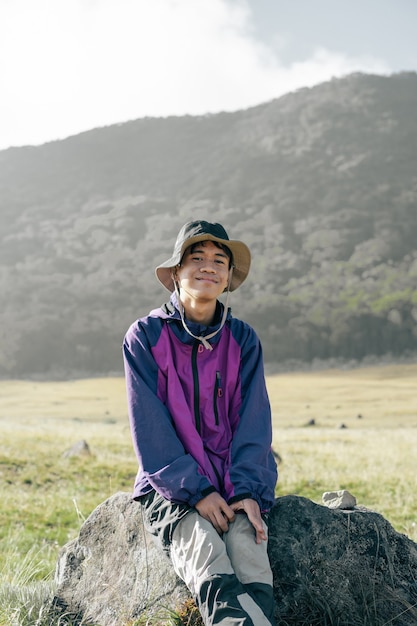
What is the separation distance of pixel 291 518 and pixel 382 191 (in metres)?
107

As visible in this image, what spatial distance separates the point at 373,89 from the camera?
139875 millimetres

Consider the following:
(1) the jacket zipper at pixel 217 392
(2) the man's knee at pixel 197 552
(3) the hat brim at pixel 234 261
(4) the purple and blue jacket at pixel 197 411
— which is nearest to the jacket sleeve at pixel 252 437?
(4) the purple and blue jacket at pixel 197 411

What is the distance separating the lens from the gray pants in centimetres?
317

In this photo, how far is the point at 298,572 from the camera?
3.86 meters

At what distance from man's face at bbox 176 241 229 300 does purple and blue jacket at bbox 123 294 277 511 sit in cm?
16

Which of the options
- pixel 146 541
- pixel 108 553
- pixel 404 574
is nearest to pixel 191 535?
→ pixel 146 541

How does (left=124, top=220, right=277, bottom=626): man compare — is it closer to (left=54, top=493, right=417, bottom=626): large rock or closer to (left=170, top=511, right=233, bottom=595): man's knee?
(left=170, top=511, right=233, bottom=595): man's knee

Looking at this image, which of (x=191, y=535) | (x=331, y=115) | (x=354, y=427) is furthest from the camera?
(x=331, y=115)

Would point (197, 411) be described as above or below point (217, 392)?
below

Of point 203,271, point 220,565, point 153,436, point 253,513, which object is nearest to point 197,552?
point 220,565

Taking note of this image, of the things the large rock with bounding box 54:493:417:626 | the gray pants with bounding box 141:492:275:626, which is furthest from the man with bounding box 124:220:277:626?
the large rock with bounding box 54:493:417:626

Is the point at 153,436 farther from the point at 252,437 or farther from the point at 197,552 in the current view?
the point at 197,552

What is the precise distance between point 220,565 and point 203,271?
167 centimetres

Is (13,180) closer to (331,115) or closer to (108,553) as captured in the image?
(331,115)
